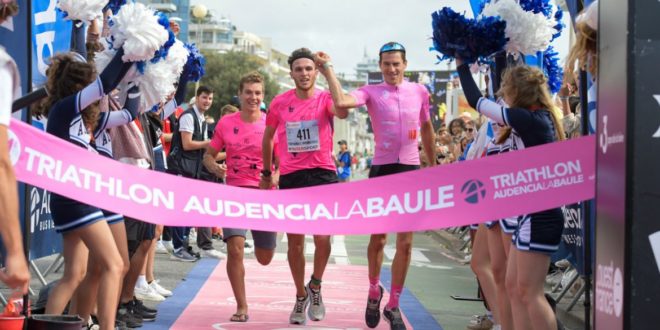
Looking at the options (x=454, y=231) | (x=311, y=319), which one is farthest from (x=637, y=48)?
(x=454, y=231)

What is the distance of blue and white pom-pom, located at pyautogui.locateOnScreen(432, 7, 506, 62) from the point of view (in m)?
6.81

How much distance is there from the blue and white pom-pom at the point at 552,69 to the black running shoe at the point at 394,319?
2.24 meters

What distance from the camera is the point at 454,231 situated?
23625 mm

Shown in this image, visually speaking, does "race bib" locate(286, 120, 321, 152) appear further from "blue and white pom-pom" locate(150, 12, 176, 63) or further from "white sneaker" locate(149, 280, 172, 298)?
"white sneaker" locate(149, 280, 172, 298)

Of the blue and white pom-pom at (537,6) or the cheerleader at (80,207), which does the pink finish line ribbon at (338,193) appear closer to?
the cheerleader at (80,207)

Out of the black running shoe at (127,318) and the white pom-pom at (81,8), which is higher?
the white pom-pom at (81,8)

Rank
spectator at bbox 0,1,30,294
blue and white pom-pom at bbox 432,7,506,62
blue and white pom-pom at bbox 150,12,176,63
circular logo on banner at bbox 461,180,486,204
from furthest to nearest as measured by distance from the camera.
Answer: blue and white pom-pom at bbox 150,12,176,63 → blue and white pom-pom at bbox 432,7,506,62 → circular logo on banner at bbox 461,180,486,204 → spectator at bbox 0,1,30,294

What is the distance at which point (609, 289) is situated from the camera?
15.2ft

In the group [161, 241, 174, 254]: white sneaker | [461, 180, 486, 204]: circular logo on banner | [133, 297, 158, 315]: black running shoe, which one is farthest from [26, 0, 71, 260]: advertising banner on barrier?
[161, 241, 174, 254]: white sneaker

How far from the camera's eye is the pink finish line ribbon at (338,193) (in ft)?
19.5

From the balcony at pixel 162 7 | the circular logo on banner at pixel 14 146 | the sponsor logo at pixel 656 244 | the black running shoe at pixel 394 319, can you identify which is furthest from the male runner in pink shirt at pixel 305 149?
the sponsor logo at pixel 656 244

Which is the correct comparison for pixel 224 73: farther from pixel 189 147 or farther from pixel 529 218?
pixel 529 218

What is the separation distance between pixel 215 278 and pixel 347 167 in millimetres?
27005

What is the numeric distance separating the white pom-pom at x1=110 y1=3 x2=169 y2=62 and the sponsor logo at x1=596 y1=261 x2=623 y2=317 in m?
3.29
